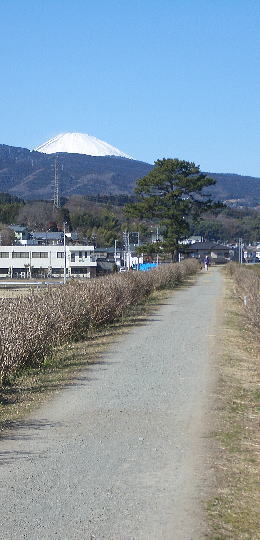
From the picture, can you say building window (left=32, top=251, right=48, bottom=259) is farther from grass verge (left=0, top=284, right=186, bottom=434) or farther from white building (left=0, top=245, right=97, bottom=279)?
grass verge (left=0, top=284, right=186, bottom=434)

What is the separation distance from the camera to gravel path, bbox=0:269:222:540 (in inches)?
186

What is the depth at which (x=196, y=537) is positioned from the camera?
4.58 m

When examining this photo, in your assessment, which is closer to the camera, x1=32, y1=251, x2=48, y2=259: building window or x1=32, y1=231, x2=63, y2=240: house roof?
x1=32, y1=251, x2=48, y2=259: building window

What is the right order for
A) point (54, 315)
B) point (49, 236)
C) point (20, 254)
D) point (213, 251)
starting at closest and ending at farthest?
point (54, 315) < point (20, 254) < point (49, 236) < point (213, 251)

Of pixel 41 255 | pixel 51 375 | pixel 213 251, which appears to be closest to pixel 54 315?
pixel 51 375

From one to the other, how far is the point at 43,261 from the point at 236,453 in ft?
263

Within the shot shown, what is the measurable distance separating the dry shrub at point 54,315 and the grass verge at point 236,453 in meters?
2.63

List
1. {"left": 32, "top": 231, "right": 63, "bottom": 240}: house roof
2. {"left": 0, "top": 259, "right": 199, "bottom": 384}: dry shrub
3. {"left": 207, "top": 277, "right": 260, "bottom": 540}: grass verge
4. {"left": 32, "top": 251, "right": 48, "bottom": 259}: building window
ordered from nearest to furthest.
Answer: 1. {"left": 207, "top": 277, "right": 260, "bottom": 540}: grass verge
2. {"left": 0, "top": 259, "right": 199, "bottom": 384}: dry shrub
3. {"left": 32, "top": 251, "right": 48, "bottom": 259}: building window
4. {"left": 32, "top": 231, "right": 63, "bottom": 240}: house roof

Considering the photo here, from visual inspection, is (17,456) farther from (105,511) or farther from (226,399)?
(226,399)

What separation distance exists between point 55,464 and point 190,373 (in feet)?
16.5

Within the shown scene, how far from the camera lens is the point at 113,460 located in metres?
6.14

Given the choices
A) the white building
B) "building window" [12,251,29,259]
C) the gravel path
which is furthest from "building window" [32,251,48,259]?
the gravel path

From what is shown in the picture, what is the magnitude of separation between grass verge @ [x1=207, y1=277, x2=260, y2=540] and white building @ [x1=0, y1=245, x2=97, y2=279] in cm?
6947

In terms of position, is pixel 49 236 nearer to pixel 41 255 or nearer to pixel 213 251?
pixel 41 255
